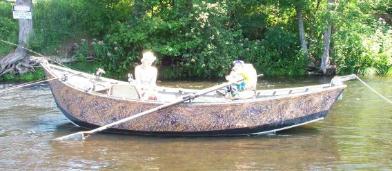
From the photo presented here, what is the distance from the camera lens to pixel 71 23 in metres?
25.5

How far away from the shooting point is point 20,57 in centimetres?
2266

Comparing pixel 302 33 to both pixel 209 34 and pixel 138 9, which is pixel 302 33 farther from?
pixel 138 9

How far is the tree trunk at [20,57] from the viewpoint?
73.2ft

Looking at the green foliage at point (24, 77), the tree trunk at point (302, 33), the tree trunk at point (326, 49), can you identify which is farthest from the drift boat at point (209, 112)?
the tree trunk at point (302, 33)

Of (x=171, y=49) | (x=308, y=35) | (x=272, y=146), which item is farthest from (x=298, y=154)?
(x=308, y=35)

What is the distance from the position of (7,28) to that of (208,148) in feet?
50.5

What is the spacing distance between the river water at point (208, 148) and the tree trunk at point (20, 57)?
7.57m

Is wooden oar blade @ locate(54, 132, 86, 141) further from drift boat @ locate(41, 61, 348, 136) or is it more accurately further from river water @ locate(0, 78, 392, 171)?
drift boat @ locate(41, 61, 348, 136)

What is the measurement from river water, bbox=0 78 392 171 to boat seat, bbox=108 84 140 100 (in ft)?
2.63

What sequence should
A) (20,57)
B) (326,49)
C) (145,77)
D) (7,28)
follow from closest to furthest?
(145,77), (20,57), (326,49), (7,28)

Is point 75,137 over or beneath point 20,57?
beneath

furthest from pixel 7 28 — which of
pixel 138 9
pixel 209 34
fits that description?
pixel 209 34

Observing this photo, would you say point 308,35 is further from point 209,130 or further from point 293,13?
point 209,130

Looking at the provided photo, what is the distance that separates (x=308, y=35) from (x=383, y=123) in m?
11.8
